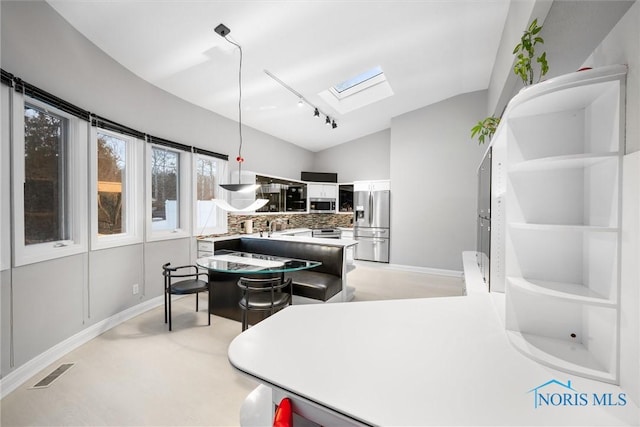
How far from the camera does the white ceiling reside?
244 centimetres

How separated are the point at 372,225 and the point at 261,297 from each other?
3.97 meters

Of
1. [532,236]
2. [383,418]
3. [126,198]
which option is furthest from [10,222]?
[532,236]

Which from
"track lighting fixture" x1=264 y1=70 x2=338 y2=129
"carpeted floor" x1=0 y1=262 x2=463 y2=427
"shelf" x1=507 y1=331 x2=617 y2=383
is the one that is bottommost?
"carpeted floor" x1=0 y1=262 x2=463 y2=427

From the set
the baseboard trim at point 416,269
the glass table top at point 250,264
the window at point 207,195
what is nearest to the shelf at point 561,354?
the glass table top at point 250,264

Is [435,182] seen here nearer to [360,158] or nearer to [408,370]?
[360,158]

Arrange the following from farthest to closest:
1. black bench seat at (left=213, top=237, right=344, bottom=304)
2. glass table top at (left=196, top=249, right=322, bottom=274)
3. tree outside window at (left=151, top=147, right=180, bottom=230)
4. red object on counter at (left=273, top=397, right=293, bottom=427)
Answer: tree outside window at (left=151, top=147, right=180, bottom=230)
black bench seat at (left=213, top=237, right=344, bottom=304)
glass table top at (left=196, top=249, right=322, bottom=274)
red object on counter at (left=273, top=397, right=293, bottom=427)

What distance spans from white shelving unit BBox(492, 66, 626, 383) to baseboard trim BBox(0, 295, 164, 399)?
11.0 feet

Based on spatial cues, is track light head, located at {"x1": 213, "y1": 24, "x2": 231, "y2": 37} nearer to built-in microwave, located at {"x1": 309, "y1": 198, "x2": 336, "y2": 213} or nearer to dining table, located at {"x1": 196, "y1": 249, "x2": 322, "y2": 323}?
dining table, located at {"x1": 196, "y1": 249, "x2": 322, "y2": 323}

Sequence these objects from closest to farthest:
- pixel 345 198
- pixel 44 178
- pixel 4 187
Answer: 1. pixel 4 187
2. pixel 44 178
3. pixel 345 198

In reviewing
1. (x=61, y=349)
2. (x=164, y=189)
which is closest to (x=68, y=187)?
(x=164, y=189)

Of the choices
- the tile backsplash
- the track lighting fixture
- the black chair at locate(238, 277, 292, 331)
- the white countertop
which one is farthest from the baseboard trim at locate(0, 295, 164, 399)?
the track lighting fixture

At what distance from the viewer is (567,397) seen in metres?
0.82

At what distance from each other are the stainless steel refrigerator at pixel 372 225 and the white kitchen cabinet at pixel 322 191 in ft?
2.96

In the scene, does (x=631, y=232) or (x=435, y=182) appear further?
(x=435, y=182)
